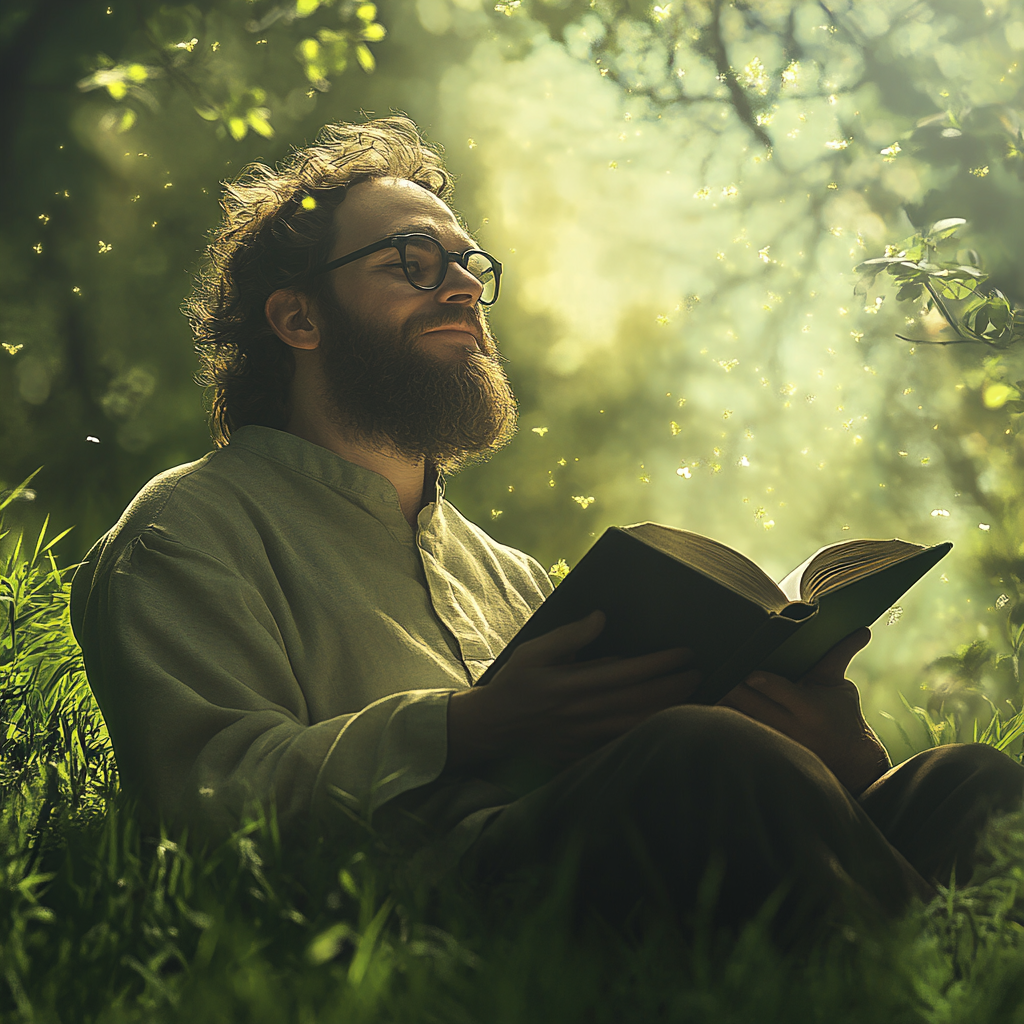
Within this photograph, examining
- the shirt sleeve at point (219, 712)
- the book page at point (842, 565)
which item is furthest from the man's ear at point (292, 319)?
the book page at point (842, 565)

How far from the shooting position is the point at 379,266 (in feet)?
7.75

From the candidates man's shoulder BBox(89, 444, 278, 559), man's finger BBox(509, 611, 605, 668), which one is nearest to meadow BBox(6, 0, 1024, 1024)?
man's shoulder BBox(89, 444, 278, 559)

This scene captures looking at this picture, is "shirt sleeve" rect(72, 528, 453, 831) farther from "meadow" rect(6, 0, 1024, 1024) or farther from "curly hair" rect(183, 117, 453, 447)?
"curly hair" rect(183, 117, 453, 447)

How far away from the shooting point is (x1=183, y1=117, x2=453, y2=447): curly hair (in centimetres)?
250

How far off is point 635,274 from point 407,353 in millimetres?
3280

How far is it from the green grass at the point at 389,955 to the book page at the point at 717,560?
0.46 metres

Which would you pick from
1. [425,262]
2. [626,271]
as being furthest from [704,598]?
[626,271]

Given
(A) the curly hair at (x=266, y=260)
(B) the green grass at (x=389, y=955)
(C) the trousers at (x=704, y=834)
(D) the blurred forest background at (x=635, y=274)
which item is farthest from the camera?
(D) the blurred forest background at (x=635, y=274)

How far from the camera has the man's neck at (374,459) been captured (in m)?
2.24

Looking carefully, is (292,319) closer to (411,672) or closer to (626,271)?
(411,672)

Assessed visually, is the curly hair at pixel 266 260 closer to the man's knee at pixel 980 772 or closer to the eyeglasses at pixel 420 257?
the eyeglasses at pixel 420 257

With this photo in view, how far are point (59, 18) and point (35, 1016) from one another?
3.90 metres

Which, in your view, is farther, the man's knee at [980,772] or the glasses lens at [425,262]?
the glasses lens at [425,262]

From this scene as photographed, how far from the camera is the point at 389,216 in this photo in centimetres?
245
